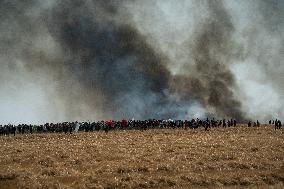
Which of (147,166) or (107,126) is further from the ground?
(107,126)

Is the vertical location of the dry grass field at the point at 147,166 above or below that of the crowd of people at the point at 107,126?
A: below

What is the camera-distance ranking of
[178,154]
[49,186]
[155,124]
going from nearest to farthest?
[49,186] < [178,154] < [155,124]

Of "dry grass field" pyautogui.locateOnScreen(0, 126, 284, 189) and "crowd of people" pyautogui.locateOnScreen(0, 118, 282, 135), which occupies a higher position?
"crowd of people" pyautogui.locateOnScreen(0, 118, 282, 135)

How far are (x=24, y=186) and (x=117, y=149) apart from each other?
613 inches

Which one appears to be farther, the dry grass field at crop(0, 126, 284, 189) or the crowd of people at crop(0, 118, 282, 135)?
the crowd of people at crop(0, 118, 282, 135)

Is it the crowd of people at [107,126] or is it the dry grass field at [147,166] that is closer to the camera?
the dry grass field at [147,166]

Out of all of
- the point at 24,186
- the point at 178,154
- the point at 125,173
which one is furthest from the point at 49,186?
the point at 178,154

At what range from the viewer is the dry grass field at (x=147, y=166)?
27.4 meters

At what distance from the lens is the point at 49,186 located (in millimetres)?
26234

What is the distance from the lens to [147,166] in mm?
31688

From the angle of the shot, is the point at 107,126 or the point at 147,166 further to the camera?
the point at 107,126

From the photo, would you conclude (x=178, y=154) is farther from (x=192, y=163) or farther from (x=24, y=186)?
(x=24, y=186)

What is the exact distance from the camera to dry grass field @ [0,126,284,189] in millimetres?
27391

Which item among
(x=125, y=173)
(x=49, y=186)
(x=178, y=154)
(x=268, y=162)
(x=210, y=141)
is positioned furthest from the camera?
(x=210, y=141)
